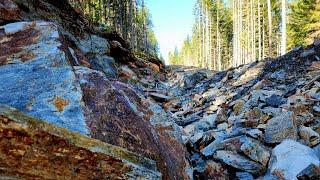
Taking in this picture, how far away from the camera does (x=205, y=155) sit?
5.47 m

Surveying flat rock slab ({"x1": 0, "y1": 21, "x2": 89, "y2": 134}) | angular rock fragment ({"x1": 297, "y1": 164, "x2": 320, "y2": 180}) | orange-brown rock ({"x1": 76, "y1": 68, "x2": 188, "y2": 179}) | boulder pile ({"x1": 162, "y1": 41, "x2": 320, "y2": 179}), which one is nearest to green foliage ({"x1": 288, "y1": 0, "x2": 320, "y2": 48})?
boulder pile ({"x1": 162, "y1": 41, "x2": 320, "y2": 179})

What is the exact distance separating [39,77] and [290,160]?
3.29m

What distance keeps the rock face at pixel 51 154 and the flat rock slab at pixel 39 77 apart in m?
0.68

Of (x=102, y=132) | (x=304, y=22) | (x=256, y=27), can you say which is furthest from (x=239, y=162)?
(x=256, y=27)

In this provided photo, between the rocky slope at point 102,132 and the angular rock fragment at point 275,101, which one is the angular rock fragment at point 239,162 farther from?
the angular rock fragment at point 275,101

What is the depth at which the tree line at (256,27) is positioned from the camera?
3145cm

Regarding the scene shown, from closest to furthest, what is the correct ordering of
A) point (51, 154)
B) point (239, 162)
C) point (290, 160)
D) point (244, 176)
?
1. point (51, 154)
2. point (290, 160)
3. point (244, 176)
4. point (239, 162)

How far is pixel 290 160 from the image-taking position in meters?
4.67

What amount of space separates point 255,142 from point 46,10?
8.59 m

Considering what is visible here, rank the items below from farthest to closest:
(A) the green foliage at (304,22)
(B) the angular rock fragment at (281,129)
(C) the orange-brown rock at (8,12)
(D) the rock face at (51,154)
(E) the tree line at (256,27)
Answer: (E) the tree line at (256,27)
(A) the green foliage at (304,22)
(C) the orange-brown rock at (8,12)
(B) the angular rock fragment at (281,129)
(D) the rock face at (51,154)

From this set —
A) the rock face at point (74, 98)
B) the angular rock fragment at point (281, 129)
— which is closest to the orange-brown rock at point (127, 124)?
the rock face at point (74, 98)

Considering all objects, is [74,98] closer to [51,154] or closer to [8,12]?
[51,154]

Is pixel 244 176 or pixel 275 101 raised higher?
pixel 275 101

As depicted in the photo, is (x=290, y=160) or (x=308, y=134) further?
(x=308, y=134)
